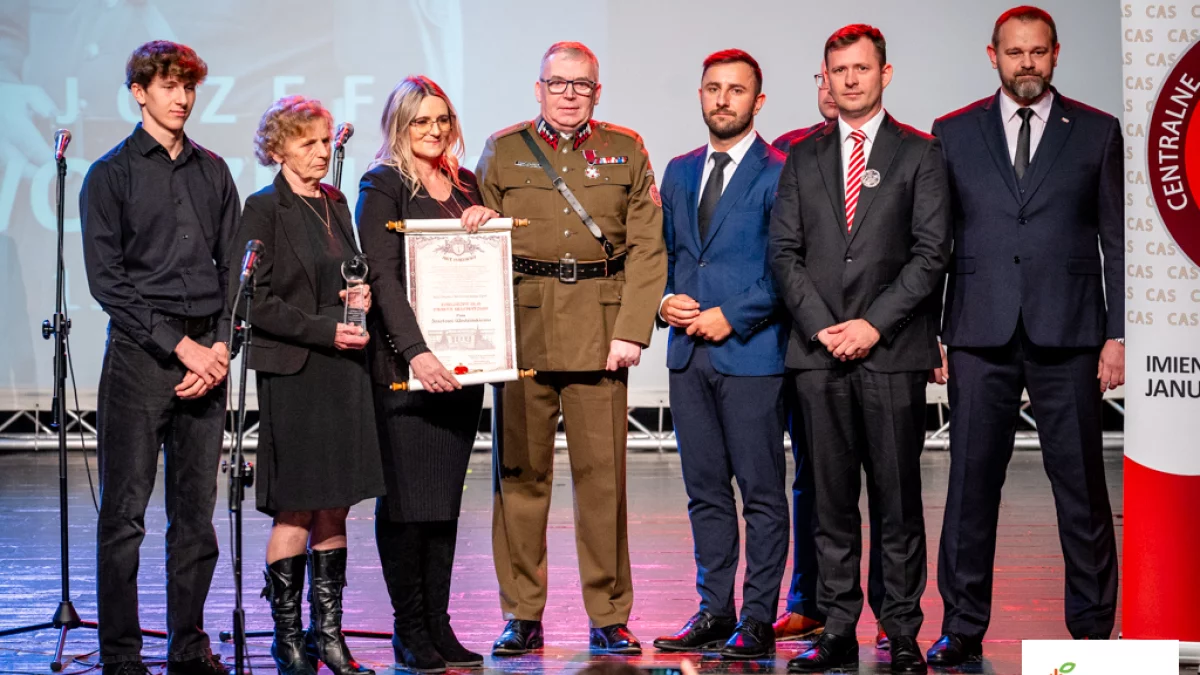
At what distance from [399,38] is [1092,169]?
5362mm

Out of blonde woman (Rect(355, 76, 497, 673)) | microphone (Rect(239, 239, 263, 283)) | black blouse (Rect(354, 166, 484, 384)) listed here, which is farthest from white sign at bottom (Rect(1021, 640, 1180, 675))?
microphone (Rect(239, 239, 263, 283))

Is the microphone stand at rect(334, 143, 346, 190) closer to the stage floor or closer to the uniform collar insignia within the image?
the uniform collar insignia

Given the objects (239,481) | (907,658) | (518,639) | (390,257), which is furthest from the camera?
(518,639)

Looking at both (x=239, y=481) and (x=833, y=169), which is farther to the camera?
(x=833, y=169)

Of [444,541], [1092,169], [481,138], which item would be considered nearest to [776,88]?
[481,138]

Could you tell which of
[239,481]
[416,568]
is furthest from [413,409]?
[239,481]

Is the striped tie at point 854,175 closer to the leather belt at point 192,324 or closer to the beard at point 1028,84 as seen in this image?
the beard at point 1028,84

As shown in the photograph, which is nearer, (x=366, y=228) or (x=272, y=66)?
(x=366, y=228)

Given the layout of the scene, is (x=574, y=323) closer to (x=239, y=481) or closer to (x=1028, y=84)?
(x=239, y=481)

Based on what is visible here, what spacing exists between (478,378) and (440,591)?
0.72 metres

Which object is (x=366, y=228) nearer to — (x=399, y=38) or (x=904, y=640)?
(x=904, y=640)

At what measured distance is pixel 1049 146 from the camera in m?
3.92

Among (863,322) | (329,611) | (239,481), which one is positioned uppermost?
(863,322)

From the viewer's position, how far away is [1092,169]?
390 cm
